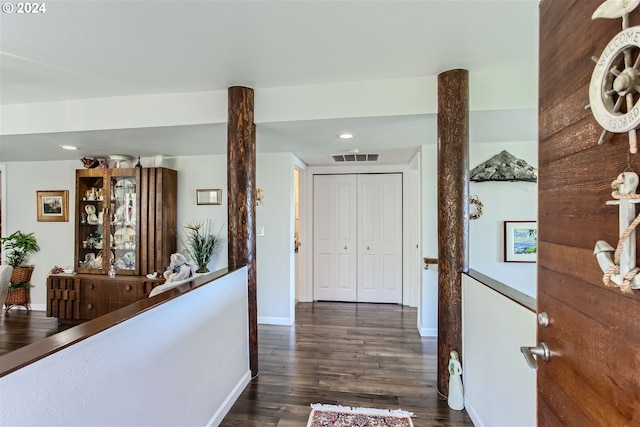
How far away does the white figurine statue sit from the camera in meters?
2.03

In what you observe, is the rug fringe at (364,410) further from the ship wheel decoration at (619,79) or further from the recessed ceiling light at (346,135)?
the recessed ceiling light at (346,135)

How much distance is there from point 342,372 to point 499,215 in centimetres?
227

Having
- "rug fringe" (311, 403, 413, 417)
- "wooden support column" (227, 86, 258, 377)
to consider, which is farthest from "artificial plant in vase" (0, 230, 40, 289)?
"rug fringe" (311, 403, 413, 417)

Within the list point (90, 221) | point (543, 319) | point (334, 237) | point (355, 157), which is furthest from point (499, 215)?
point (90, 221)

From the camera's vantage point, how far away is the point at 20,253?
396cm

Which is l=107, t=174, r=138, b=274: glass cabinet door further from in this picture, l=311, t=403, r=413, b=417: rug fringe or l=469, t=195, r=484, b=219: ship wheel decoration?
l=469, t=195, r=484, b=219: ship wheel decoration

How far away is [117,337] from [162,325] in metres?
0.28

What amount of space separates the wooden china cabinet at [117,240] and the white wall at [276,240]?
1149 millimetres

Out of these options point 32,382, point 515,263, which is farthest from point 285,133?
point 515,263

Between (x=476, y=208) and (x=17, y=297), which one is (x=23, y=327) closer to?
(x=17, y=297)

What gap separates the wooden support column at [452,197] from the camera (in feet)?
6.75

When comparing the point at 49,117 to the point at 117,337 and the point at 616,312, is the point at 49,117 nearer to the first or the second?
the point at 117,337

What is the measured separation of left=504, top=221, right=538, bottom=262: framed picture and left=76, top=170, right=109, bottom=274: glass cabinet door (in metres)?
4.60

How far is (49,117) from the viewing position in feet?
8.63
